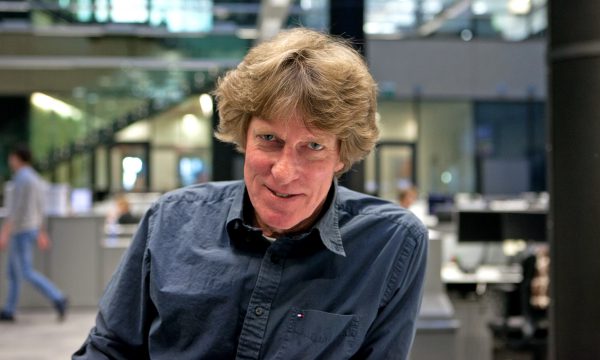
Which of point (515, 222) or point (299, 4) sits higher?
point (299, 4)

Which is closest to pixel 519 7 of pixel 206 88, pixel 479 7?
pixel 479 7

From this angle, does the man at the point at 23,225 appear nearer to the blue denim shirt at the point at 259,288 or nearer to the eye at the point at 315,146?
the blue denim shirt at the point at 259,288

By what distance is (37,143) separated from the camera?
19422 millimetres

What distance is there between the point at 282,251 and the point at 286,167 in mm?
154

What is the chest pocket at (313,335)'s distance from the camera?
1.35 meters

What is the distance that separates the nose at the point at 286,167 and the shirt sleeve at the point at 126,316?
0.96ft

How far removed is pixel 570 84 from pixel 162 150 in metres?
17.3

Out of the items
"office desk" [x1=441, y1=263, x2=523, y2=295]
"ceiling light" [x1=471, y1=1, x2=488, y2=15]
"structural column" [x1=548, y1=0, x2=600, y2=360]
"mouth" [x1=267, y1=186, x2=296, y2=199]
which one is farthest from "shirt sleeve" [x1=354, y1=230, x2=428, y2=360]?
"ceiling light" [x1=471, y1=1, x2=488, y2=15]

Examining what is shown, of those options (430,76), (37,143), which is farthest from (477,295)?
(37,143)

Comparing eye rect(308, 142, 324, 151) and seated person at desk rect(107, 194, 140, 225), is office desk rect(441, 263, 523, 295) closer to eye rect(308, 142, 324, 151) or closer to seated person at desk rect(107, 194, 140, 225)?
seated person at desk rect(107, 194, 140, 225)

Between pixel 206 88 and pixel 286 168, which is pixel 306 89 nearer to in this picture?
pixel 286 168

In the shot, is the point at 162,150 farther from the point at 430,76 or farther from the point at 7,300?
the point at 7,300

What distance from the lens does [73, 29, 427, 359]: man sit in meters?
1.32

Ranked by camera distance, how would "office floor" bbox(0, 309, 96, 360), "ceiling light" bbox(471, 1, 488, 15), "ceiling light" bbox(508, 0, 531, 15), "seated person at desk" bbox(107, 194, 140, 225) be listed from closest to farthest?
"office floor" bbox(0, 309, 96, 360) < "seated person at desk" bbox(107, 194, 140, 225) < "ceiling light" bbox(508, 0, 531, 15) < "ceiling light" bbox(471, 1, 488, 15)
